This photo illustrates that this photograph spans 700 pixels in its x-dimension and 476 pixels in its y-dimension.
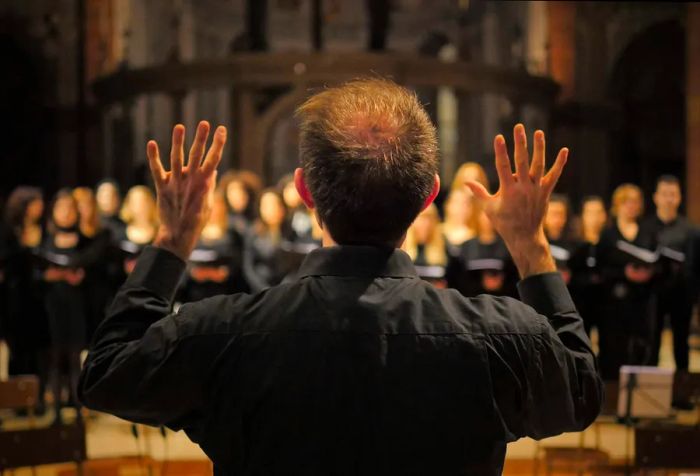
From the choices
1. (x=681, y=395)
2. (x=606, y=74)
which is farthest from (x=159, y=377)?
(x=606, y=74)

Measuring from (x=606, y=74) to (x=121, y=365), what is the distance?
13.4 meters

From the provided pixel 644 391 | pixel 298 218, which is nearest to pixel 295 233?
pixel 298 218

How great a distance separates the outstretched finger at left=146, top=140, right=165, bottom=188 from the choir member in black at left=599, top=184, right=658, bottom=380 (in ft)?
17.6

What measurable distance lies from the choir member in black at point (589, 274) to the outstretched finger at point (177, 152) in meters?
5.42

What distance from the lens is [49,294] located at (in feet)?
20.8

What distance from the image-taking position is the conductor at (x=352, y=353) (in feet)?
4.00

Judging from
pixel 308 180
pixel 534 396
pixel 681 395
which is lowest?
pixel 681 395

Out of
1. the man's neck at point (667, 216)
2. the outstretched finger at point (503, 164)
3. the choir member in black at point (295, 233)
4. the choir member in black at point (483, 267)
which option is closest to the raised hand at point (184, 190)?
the outstretched finger at point (503, 164)

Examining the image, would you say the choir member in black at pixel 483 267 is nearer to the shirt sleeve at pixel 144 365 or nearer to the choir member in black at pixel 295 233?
the choir member in black at pixel 295 233

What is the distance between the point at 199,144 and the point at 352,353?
42 cm

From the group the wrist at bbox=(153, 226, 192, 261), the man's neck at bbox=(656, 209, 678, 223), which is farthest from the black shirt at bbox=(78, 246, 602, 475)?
the man's neck at bbox=(656, 209, 678, 223)

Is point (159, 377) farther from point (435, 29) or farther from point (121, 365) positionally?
point (435, 29)

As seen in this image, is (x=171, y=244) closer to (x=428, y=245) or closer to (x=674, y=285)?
(x=428, y=245)

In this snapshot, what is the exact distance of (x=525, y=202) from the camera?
144cm
